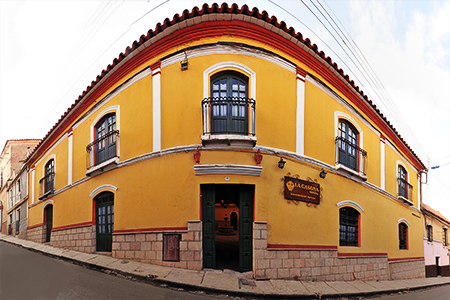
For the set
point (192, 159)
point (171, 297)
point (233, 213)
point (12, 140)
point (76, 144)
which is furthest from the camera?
point (12, 140)

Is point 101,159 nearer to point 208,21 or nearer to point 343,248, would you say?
point 208,21

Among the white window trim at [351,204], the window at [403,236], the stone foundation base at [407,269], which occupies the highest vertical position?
the white window trim at [351,204]

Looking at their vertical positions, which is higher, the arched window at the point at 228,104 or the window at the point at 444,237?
the arched window at the point at 228,104

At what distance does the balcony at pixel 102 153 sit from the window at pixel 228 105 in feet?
12.7

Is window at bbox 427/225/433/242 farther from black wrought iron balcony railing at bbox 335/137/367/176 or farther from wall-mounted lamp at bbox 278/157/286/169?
wall-mounted lamp at bbox 278/157/286/169

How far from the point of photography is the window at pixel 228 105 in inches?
324

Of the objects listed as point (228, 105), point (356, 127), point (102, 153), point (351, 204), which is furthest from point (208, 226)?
point (356, 127)

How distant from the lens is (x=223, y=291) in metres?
6.67

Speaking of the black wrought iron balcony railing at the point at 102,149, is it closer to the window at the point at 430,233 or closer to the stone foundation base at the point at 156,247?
the stone foundation base at the point at 156,247

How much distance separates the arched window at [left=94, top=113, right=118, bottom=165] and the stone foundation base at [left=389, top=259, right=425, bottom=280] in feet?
40.6

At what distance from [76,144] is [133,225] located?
6.06 metres

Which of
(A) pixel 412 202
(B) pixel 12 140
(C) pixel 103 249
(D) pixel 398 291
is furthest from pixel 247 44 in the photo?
(B) pixel 12 140

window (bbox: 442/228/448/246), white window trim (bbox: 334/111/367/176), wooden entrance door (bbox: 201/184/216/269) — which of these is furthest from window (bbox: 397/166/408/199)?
wooden entrance door (bbox: 201/184/216/269)

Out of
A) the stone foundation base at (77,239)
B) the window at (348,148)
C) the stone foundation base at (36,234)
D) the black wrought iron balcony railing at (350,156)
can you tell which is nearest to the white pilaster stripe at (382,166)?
the black wrought iron balcony railing at (350,156)
